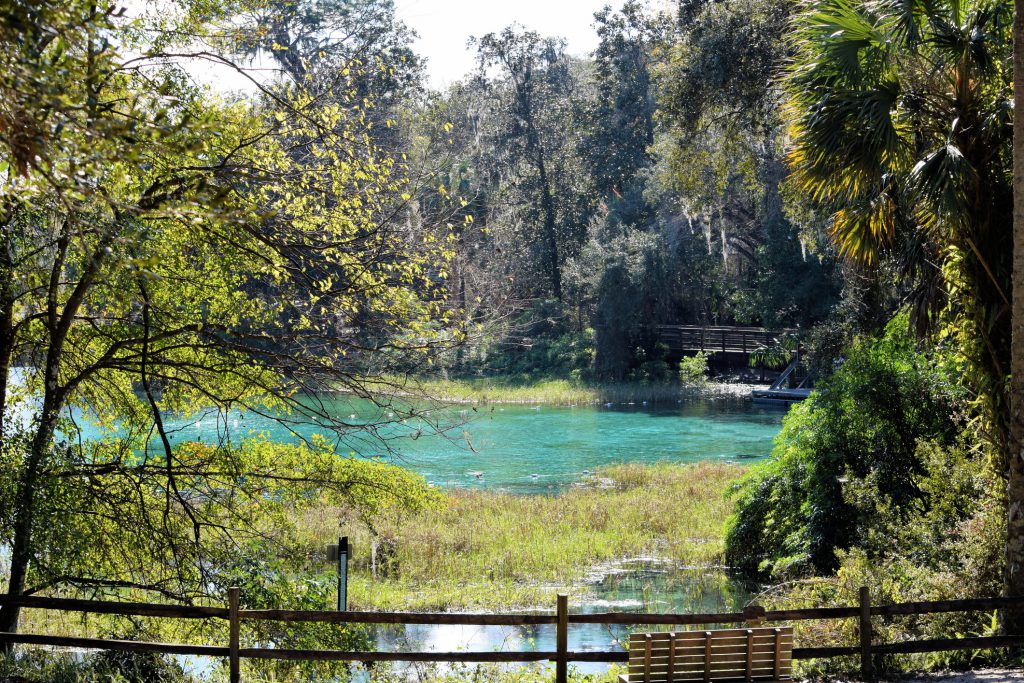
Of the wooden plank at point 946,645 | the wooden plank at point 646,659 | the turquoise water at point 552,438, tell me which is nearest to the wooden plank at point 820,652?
the wooden plank at point 946,645

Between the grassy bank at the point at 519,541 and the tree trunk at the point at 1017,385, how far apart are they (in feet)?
23.7

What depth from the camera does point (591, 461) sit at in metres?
29.8

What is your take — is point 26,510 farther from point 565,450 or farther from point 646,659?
point 565,450

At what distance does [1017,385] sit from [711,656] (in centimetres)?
396

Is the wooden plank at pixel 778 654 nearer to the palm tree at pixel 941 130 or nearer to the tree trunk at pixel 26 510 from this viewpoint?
the palm tree at pixel 941 130

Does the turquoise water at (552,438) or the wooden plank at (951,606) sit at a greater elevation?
the wooden plank at (951,606)

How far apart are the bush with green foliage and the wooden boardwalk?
32.1 metres

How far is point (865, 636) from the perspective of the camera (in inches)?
329

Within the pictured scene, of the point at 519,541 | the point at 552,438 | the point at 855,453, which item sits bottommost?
the point at 519,541

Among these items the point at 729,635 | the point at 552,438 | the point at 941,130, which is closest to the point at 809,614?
the point at 729,635

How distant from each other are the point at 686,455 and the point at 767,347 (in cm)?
1882

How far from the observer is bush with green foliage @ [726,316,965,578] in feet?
46.2

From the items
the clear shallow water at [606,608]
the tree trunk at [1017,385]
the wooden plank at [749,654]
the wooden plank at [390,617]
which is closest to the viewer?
the wooden plank at [749,654]

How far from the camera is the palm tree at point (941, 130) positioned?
976 centimetres
